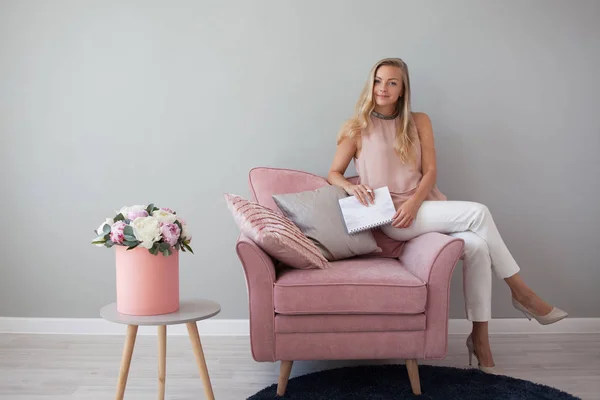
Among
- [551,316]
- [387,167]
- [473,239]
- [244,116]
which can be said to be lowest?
[551,316]

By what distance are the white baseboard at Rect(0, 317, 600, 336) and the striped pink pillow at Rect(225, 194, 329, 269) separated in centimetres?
96

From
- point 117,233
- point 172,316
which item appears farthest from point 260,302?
point 117,233

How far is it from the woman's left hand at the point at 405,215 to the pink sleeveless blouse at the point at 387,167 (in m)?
0.11

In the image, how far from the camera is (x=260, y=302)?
2.16m

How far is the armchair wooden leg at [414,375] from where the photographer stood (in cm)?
224

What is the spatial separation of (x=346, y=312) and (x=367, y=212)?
0.62 meters

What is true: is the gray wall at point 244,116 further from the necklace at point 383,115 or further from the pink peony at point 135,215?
the pink peony at point 135,215

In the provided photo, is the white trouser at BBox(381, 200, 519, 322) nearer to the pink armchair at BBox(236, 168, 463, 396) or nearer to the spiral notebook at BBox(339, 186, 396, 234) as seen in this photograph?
the spiral notebook at BBox(339, 186, 396, 234)

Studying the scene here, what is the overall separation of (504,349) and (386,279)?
107 cm

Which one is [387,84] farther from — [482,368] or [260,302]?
[482,368]

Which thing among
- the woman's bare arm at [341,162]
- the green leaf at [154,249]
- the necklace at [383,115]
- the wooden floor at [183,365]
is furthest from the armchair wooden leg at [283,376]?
the necklace at [383,115]

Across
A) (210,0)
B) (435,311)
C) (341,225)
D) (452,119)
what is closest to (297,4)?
(210,0)

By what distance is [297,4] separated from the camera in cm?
306

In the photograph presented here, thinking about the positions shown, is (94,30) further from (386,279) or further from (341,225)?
(386,279)
